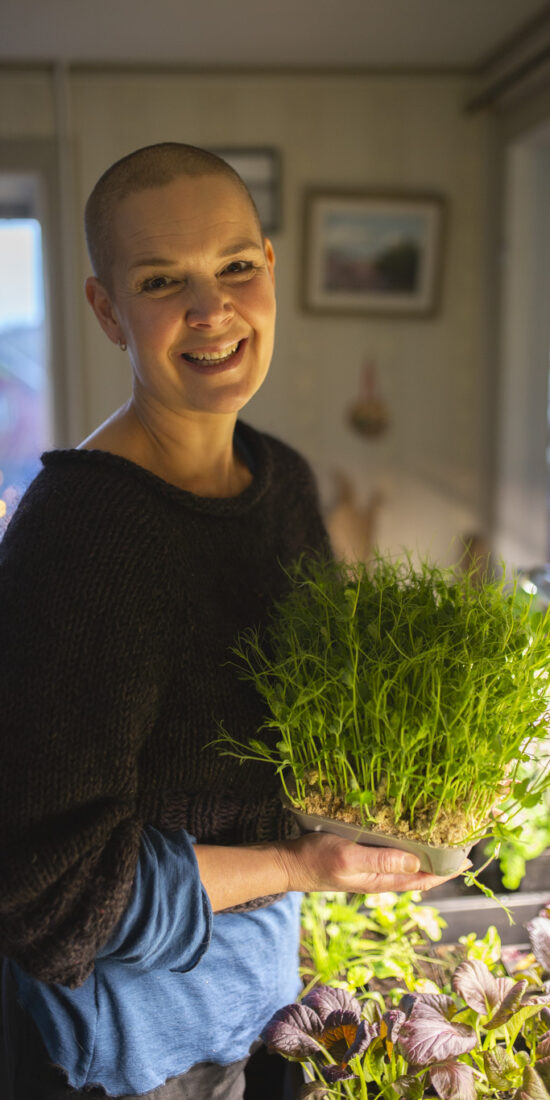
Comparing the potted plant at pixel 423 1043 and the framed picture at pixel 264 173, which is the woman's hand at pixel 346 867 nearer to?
the potted plant at pixel 423 1043

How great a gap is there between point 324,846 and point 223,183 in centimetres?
66

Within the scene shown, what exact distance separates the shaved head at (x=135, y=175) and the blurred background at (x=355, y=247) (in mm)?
2524

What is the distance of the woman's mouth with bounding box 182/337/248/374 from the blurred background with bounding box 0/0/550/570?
2.47 m

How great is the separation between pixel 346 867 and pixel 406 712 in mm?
158

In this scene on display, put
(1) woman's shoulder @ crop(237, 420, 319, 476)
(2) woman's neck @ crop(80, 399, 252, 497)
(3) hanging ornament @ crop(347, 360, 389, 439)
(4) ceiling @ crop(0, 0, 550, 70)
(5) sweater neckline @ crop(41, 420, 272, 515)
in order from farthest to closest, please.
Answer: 1. (3) hanging ornament @ crop(347, 360, 389, 439)
2. (4) ceiling @ crop(0, 0, 550, 70)
3. (1) woman's shoulder @ crop(237, 420, 319, 476)
4. (2) woman's neck @ crop(80, 399, 252, 497)
5. (5) sweater neckline @ crop(41, 420, 272, 515)

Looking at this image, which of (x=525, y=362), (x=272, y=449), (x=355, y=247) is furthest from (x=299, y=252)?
(x=272, y=449)

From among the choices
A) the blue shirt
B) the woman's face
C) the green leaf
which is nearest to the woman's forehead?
the woman's face

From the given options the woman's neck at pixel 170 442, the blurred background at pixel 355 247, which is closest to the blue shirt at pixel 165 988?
the woman's neck at pixel 170 442

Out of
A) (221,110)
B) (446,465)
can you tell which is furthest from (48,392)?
(446,465)

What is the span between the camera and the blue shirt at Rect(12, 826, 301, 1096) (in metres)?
0.77

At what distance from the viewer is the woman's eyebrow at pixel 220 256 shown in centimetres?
84

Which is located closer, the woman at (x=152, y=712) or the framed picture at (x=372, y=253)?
the woman at (x=152, y=712)

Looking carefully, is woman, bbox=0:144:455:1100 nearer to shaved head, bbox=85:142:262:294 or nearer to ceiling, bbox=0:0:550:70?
shaved head, bbox=85:142:262:294

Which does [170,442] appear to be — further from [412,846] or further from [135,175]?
[412,846]
